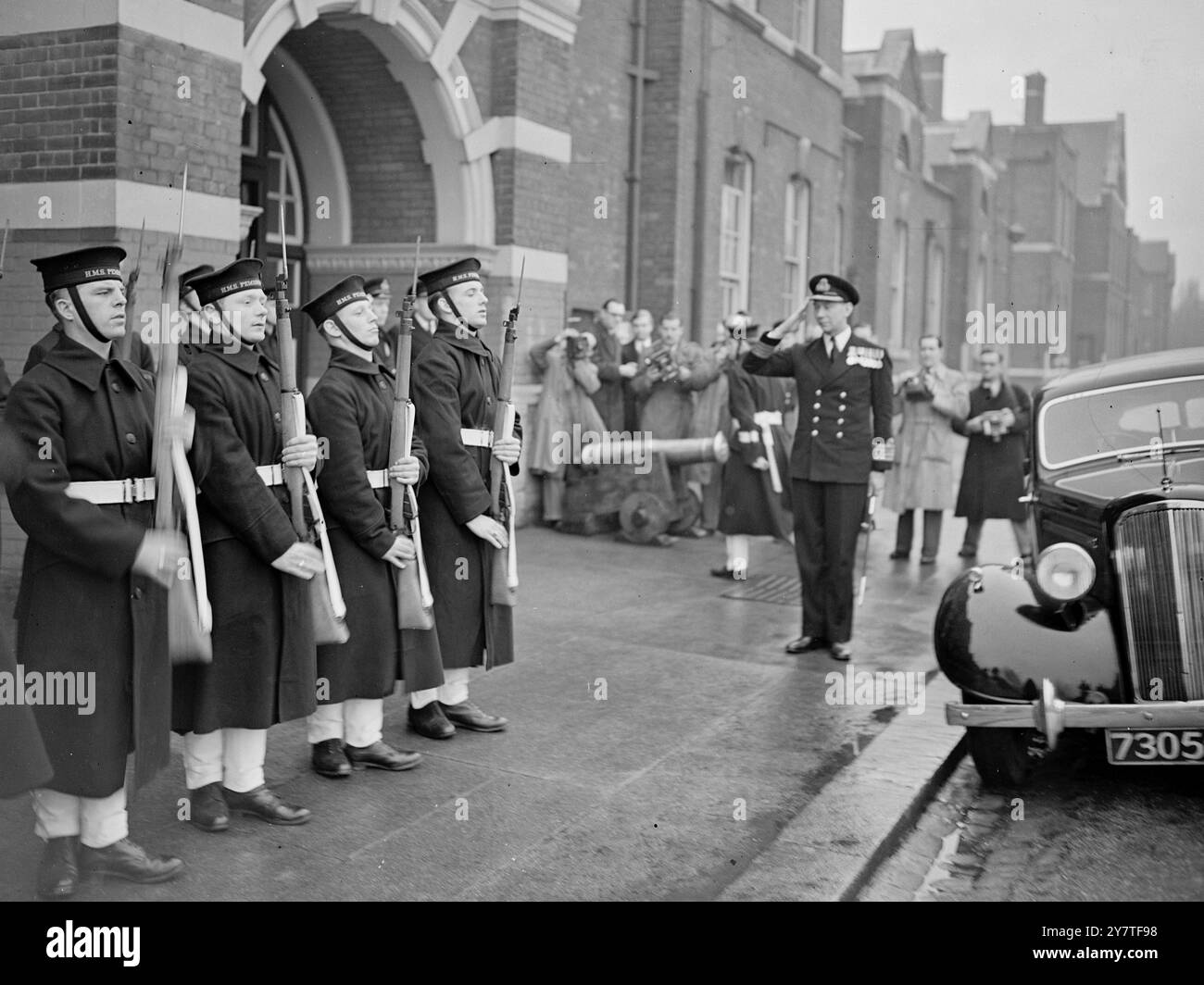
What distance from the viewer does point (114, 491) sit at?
4.07 meters

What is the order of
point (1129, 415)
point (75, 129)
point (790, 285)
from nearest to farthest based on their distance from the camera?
point (1129, 415) < point (75, 129) < point (790, 285)

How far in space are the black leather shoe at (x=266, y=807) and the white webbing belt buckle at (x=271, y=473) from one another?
1.09 m

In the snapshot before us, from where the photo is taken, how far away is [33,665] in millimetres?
3967

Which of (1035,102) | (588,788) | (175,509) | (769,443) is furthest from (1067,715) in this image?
(1035,102)

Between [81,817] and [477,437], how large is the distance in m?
2.38

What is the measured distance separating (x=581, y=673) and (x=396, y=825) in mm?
2464

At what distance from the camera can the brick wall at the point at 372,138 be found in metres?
11.3

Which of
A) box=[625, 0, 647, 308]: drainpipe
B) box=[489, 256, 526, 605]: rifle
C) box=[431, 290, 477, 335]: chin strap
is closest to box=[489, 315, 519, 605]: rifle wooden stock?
box=[489, 256, 526, 605]: rifle

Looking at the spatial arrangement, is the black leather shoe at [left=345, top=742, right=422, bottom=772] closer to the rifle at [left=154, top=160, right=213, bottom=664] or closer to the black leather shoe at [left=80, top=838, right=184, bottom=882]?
the rifle at [left=154, top=160, right=213, bottom=664]

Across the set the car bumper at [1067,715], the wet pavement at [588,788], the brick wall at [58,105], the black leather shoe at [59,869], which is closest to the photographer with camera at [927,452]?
the wet pavement at [588,788]

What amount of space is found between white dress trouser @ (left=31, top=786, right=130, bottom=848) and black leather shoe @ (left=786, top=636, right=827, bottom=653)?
4445mm

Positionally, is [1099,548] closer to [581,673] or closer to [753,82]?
[581,673]
